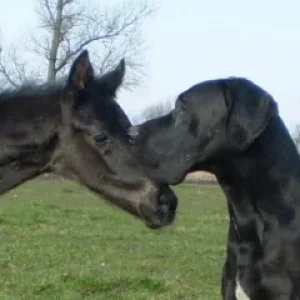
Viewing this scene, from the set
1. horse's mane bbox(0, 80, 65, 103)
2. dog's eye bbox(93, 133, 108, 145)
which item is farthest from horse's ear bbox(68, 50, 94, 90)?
dog's eye bbox(93, 133, 108, 145)

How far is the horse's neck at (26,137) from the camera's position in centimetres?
555

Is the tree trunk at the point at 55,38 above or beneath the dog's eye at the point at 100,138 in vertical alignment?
beneath

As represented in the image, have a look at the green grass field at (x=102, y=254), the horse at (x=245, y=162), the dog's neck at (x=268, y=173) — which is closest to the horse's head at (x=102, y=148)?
the horse at (x=245, y=162)

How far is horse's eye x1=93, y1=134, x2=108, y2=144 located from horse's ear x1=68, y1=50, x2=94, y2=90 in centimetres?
32

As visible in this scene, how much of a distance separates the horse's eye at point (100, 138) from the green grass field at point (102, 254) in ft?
3.64

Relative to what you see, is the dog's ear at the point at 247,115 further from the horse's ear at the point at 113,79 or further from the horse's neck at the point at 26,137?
the horse's neck at the point at 26,137

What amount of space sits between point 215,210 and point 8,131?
498 inches

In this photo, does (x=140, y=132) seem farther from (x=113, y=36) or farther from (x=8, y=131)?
(x=113, y=36)

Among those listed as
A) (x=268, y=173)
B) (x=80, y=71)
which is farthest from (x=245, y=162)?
(x=80, y=71)

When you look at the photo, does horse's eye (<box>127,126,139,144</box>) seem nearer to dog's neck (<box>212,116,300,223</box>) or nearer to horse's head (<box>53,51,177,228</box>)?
horse's head (<box>53,51,177,228</box>)

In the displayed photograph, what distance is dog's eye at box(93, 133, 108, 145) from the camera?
544 cm

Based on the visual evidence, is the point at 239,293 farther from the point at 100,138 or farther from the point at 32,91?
the point at 32,91

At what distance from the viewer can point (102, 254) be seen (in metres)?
11.2

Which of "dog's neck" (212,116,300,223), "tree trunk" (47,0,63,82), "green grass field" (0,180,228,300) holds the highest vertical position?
"dog's neck" (212,116,300,223)
